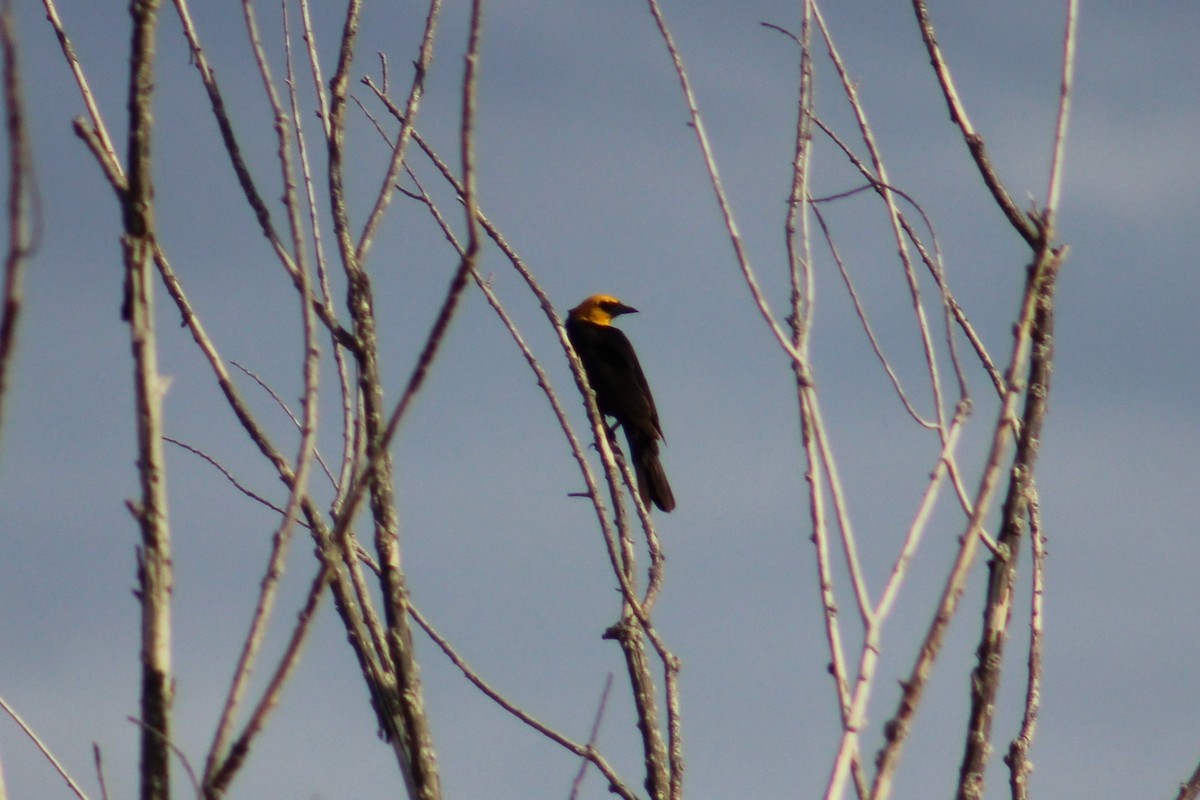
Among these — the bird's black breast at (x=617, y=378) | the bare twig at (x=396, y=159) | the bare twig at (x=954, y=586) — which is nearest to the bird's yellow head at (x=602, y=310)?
the bird's black breast at (x=617, y=378)

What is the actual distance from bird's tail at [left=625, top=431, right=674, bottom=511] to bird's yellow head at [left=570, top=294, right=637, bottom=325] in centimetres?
169

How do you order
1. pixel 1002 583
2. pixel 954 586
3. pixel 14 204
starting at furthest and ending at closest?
1. pixel 1002 583
2. pixel 954 586
3. pixel 14 204

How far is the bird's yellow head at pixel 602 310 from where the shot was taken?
31.8ft

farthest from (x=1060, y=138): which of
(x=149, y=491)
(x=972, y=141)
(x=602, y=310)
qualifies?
(x=602, y=310)

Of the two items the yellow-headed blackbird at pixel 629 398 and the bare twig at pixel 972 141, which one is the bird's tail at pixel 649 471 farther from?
the bare twig at pixel 972 141

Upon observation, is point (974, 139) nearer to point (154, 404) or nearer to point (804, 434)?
point (804, 434)

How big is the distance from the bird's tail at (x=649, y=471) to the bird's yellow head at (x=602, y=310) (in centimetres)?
169

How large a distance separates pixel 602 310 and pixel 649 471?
6.83 ft

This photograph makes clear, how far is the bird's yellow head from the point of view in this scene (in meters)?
9.70

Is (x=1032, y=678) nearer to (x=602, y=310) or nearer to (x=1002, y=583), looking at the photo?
(x=1002, y=583)

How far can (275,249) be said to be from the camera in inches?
80.8

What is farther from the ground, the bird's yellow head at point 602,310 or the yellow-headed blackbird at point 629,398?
the bird's yellow head at point 602,310

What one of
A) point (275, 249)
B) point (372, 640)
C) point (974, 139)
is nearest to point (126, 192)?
point (275, 249)

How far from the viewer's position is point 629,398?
8094 millimetres
